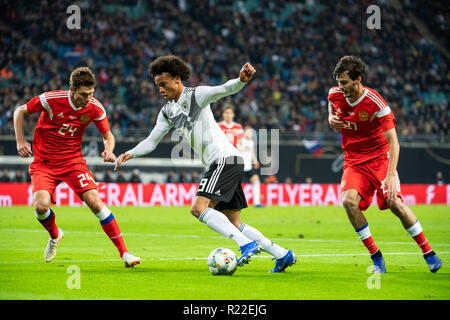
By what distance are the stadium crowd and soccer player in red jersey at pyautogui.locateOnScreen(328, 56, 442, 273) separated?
1748cm

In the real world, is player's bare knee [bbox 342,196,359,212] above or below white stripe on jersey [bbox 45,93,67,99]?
below

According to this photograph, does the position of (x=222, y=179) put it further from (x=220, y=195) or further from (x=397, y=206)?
(x=397, y=206)

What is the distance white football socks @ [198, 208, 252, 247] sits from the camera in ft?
24.2

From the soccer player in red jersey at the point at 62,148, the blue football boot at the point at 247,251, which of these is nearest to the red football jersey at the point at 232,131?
the soccer player in red jersey at the point at 62,148

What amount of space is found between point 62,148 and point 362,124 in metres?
3.63

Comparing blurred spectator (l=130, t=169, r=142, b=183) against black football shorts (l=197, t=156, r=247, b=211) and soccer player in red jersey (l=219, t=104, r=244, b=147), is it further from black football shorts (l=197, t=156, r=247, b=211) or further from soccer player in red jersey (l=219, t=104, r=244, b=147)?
black football shorts (l=197, t=156, r=247, b=211)

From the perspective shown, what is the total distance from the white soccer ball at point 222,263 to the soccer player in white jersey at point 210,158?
280 millimetres

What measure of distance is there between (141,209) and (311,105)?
11599mm

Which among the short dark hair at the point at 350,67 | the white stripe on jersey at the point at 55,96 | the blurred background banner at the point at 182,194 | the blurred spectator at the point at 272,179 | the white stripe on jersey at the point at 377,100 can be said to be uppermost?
the short dark hair at the point at 350,67

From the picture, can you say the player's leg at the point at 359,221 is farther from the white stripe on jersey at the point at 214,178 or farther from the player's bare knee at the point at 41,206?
the player's bare knee at the point at 41,206

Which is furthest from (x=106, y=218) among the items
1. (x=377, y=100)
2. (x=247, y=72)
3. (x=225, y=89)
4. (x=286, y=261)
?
(x=377, y=100)

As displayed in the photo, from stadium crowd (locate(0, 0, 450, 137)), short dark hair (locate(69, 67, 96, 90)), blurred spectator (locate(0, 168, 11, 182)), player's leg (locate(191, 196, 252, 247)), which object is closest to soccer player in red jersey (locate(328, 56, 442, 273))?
player's leg (locate(191, 196, 252, 247))

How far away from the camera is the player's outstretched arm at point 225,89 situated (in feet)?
22.4
